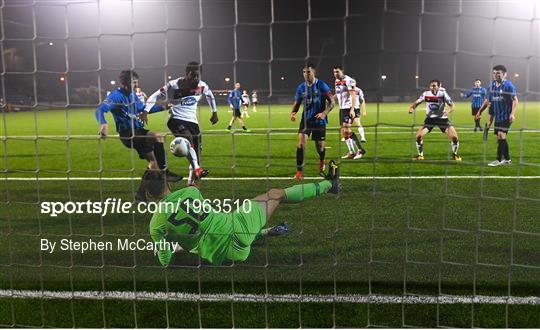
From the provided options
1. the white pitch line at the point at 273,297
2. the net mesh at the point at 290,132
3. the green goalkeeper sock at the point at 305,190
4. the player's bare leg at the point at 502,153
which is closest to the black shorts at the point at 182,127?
the net mesh at the point at 290,132

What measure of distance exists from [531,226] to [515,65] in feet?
5.20

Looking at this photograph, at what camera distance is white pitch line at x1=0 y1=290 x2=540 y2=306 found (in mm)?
2584

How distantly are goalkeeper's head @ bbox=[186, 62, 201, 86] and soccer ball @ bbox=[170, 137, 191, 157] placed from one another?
93 centimetres

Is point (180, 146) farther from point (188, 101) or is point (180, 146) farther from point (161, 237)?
point (161, 237)

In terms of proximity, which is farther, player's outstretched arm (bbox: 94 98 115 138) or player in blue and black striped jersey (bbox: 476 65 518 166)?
player in blue and black striped jersey (bbox: 476 65 518 166)

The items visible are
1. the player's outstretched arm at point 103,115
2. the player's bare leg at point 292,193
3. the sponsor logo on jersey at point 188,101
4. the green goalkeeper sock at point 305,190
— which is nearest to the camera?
the player's outstretched arm at point 103,115

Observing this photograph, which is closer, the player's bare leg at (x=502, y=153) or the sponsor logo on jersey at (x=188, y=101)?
the sponsor logo on jersey at (x=188, y=101)

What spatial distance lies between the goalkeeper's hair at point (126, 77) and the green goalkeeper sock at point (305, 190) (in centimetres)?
151

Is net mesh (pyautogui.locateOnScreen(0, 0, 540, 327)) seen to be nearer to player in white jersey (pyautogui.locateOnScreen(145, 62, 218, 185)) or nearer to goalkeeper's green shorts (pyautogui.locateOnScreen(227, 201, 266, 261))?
goalkeeper's green shorts (pyautogui.locateOnScreen(227, 201, 266, 261))

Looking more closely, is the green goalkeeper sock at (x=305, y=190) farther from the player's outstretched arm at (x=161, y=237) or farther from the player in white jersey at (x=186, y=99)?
the player's outstretched arm at (x=161, y=237)

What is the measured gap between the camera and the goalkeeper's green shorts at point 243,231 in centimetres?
309
